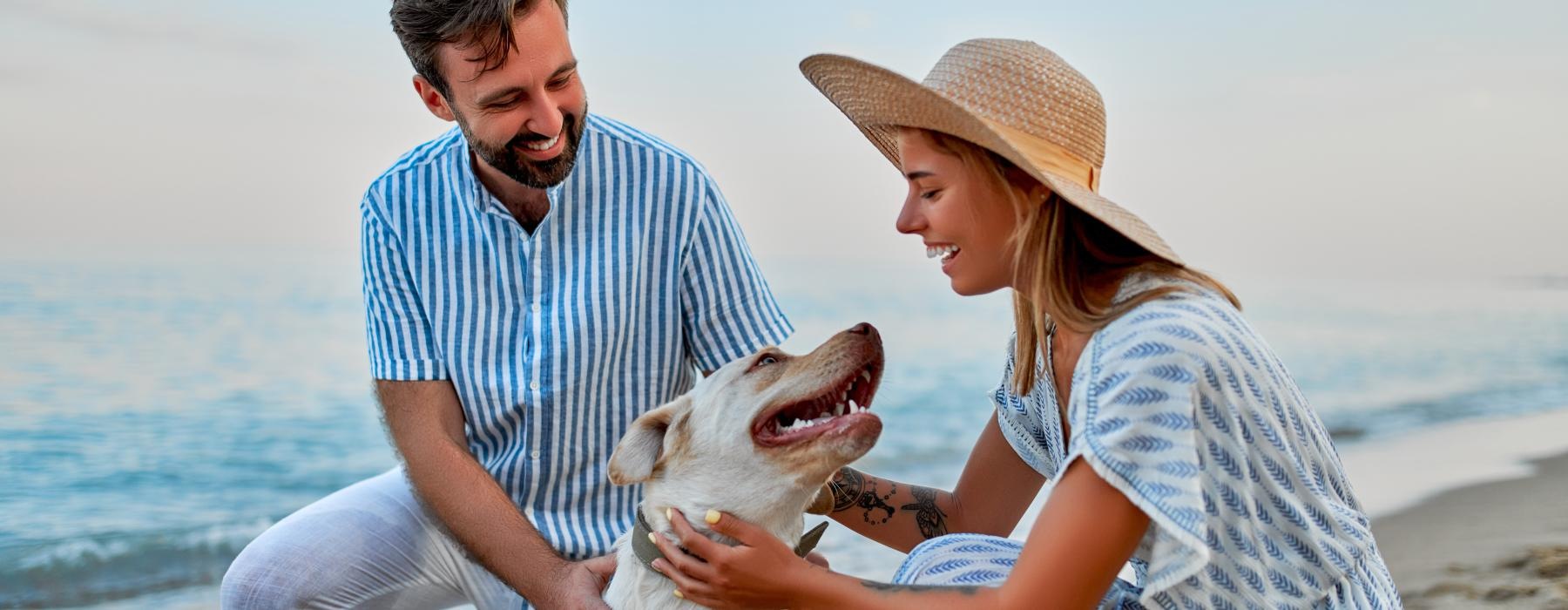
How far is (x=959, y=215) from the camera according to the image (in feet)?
7.80

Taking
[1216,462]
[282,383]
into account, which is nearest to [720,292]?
[1216,462]

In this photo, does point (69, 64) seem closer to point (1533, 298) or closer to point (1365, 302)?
point (1365, 302)

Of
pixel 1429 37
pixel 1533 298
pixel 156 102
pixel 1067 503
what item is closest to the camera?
pixel 1067 503

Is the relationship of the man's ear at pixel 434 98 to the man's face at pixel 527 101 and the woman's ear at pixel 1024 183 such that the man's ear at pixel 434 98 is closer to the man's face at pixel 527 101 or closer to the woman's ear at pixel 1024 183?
the man's face at pixel 527 101

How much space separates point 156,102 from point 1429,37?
52.2 feet

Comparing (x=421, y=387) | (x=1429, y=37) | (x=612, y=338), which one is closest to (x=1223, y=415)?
(x=612, y=338)

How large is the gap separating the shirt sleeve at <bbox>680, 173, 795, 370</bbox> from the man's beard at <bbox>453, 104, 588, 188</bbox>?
1.24 ft

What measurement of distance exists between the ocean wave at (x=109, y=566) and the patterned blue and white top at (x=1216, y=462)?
19.3 feet

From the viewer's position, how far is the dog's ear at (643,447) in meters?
2.84

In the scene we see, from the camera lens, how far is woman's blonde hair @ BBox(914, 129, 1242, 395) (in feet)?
7.57

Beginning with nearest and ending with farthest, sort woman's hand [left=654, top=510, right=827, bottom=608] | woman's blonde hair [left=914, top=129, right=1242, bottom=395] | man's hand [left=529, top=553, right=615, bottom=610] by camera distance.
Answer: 1. woman's blonde hair [left=914, top=129, right=1242, bottom=395]
2. woman's hand [left=654, top=510, right=827, bottom=608]
3. man's hand [left=529, top=553, right=615, bottom=610]

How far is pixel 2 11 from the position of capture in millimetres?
14062

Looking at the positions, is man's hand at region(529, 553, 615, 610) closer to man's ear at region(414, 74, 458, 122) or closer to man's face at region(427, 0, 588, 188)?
man's face at region(427, 0, 588, 188)

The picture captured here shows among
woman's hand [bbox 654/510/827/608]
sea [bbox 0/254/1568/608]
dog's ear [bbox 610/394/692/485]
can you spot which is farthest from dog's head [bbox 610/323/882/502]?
sea [bbox 0/254/1568/608]
